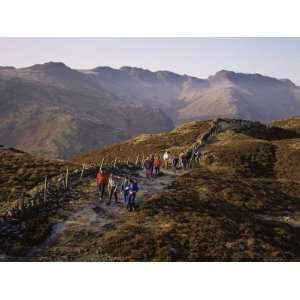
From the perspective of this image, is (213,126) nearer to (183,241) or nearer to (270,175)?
(270,175)

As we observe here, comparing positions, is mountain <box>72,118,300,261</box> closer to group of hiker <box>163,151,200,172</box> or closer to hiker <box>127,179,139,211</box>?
hiker <box>127,179,139,211</box>

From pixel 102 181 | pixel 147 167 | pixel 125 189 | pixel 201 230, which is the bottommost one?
pixel 201 230

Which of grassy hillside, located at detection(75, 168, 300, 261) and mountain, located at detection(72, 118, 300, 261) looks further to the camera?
mountain, located at detection(72, 118, 300, 261)

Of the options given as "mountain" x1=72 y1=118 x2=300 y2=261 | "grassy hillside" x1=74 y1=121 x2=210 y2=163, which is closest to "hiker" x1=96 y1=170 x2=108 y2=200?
"mountain" x1=72 y1=118 x2=300 y2=261

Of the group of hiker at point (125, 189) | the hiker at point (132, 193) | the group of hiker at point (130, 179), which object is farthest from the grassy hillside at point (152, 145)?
the hiker at point (132, 193)

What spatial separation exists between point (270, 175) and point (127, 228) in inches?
1572

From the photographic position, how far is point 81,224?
32125 mm

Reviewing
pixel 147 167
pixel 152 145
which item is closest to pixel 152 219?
pixel 147 167

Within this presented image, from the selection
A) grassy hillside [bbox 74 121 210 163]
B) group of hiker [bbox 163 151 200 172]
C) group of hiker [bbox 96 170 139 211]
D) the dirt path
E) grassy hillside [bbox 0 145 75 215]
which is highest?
group of hiker [bbox 96 170 139 211]

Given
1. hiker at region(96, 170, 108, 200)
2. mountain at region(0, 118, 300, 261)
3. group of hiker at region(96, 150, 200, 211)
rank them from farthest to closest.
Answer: hiker at region(96, 170, 108, 200)
group of hiker at region(96, 150, 200, 211)
mountain at region(0, 118, 300, 261)

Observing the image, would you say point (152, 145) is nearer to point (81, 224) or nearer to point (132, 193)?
point (132, 193)

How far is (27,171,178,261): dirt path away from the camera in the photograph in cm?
2788

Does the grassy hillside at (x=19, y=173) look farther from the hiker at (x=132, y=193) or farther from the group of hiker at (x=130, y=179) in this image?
the hiker at (x=132, y=193)
